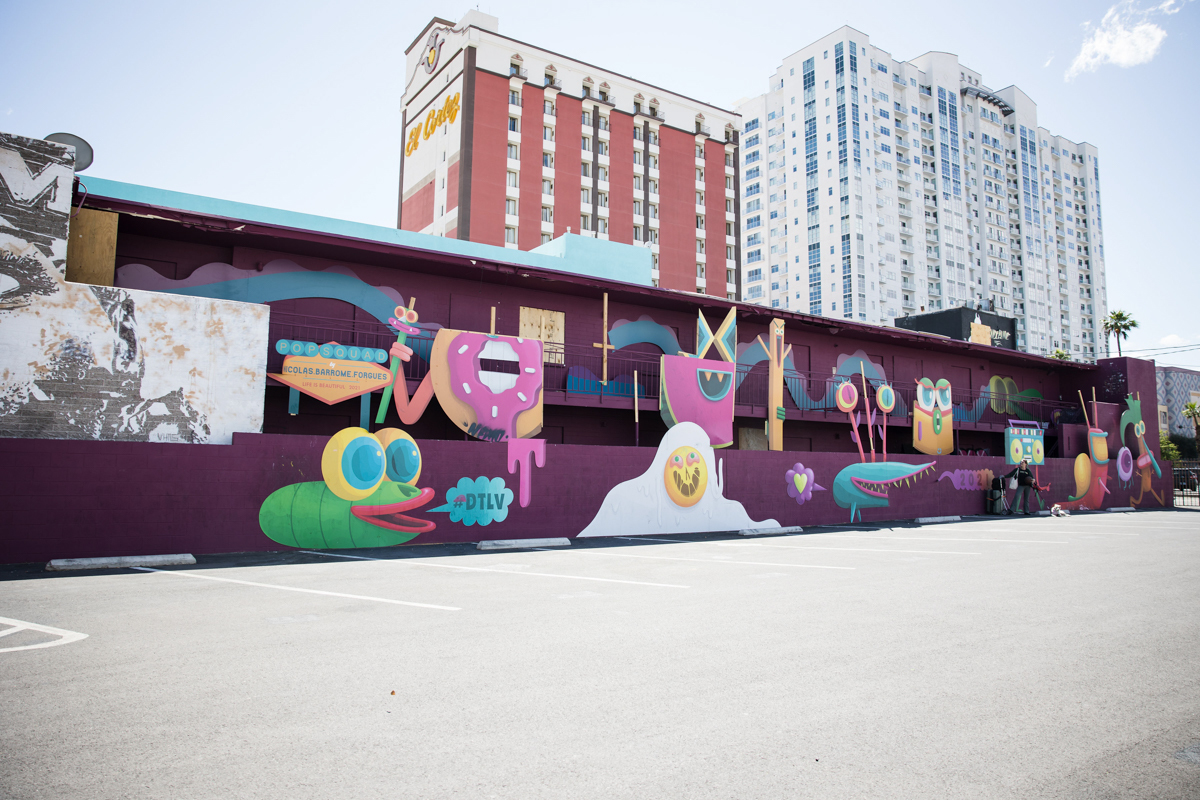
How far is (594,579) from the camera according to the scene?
9.28 meters

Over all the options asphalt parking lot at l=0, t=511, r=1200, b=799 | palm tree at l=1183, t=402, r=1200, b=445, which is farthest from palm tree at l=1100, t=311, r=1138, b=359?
asphalt parking lot at l=0, t=511, r=1200, b=799

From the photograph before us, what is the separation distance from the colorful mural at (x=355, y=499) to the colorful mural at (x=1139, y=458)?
104 feet

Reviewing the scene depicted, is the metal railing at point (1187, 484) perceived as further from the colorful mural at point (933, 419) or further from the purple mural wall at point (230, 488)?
the purple mural wall at point (230, 488)

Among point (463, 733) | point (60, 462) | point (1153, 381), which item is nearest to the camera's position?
point (463, 733)

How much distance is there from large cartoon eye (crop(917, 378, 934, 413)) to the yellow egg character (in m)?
10.8

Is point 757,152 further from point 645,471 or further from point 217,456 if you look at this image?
point 217,456

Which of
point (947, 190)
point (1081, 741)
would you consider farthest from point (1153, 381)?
point (947, 190)

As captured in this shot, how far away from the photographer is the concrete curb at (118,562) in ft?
33.5

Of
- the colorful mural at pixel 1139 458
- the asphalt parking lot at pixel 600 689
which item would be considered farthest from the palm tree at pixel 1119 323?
the asphalt parking lot at pixel 600 689

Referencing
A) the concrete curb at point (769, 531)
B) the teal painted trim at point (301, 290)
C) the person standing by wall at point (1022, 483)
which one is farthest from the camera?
the person standing by wall at point (1022, 483)

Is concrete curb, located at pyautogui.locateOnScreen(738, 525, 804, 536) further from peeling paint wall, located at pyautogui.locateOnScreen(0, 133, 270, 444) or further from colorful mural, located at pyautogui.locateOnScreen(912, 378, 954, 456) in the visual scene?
peeling paint wall, located at pyautogui.locateOnScreen(0, 133, 270, 444)

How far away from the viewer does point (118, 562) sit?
10742 mm

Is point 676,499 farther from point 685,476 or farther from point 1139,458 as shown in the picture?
point 1139,458

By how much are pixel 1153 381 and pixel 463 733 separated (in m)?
40.2
